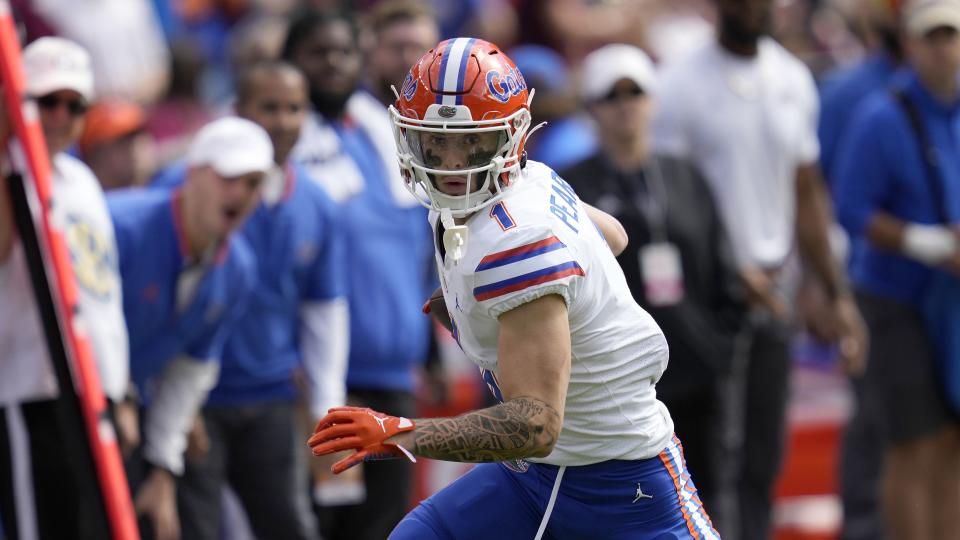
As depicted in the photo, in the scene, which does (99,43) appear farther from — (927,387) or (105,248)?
(927,387)

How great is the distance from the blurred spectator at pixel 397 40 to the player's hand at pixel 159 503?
2.01 m

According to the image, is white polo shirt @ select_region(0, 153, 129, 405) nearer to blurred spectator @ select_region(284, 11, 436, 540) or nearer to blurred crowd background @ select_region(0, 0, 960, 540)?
blurred crowd background @ select_region(0, 0, 960, 540)

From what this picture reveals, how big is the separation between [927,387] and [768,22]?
1.57m

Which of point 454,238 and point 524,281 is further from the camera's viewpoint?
point 454,238

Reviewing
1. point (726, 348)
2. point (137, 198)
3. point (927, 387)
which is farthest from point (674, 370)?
point (137, 198)

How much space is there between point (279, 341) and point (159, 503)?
81 centimetres

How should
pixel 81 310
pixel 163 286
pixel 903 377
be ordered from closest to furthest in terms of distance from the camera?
pixel 81 310
pixel 163 286
pixel 903 377

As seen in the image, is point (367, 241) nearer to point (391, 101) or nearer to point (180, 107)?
point (391, 101)

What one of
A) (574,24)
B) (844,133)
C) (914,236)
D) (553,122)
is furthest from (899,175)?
(574,24)

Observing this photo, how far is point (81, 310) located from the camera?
201 inches

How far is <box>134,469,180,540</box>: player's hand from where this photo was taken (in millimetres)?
5574

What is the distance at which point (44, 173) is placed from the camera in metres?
4.98

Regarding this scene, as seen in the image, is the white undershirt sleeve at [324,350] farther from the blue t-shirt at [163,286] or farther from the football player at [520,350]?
the football player at [520,350]

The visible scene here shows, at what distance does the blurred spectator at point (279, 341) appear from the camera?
6.03m
